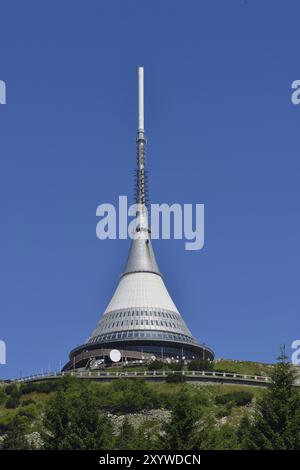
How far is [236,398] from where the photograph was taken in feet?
355

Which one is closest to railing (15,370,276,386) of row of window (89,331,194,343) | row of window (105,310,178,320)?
row of window (89,331,194,343)

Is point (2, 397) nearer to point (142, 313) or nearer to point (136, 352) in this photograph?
point (136, 352)

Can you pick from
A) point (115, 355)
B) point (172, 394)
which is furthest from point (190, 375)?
point (115, 355)

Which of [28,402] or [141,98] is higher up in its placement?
[141,98]

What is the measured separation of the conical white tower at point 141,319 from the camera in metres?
142

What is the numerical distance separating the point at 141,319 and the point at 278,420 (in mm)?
75577

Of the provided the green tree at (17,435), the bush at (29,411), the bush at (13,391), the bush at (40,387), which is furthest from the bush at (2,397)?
the green tree at (17,435)

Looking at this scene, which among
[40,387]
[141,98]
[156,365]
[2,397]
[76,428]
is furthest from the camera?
[141,98]

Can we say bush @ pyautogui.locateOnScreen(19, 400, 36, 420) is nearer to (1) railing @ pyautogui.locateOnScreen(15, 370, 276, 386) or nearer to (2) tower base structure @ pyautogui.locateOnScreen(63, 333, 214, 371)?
(1) railing @ pyautogui.locateOnScreen(15, 370, 276, 386)

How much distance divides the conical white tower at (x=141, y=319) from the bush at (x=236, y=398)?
99.4 ft
